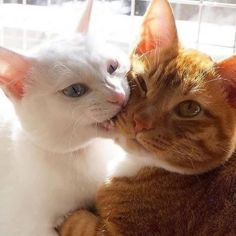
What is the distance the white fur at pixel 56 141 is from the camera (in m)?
1.21

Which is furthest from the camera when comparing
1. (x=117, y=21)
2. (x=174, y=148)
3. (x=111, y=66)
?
(x=117, y=21)

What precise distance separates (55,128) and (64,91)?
0.10 meters

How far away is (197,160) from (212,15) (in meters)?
0.60

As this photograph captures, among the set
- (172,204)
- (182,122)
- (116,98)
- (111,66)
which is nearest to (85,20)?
(111,66)

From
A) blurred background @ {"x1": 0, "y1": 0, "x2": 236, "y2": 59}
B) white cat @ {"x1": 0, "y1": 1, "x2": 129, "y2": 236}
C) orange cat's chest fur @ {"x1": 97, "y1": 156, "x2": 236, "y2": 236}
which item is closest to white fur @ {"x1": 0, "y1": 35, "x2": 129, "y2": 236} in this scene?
white cat @ {"x1": 0, "y1": 1, "x2": 129, "y2": 236}

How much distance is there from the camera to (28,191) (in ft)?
4.30

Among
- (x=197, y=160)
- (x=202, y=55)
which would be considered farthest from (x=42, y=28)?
(x=197, y=160)

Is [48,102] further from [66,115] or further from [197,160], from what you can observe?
[197,160]

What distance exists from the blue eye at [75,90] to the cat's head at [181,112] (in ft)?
0.37

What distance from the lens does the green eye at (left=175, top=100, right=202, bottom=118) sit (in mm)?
1187

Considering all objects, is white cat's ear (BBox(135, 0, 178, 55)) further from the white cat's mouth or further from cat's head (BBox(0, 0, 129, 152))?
the white cat's mouth

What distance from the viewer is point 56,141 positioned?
4.13 feet

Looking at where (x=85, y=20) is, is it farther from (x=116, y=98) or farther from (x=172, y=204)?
(x=172, y=204)

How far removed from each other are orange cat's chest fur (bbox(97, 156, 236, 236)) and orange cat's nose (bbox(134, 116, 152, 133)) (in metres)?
0.15
